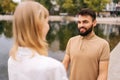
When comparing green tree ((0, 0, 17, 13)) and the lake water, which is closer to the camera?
the lake water

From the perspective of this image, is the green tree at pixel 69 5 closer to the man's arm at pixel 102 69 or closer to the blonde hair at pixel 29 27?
the man's arm at pixel 102 69

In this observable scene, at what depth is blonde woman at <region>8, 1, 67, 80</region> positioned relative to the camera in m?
1.76

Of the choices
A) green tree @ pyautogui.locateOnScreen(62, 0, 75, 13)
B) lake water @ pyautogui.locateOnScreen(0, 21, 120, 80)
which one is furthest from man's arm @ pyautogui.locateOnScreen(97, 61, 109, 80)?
green tree @ pyautogui.locateOnScreen(62, 0, 75, 13)

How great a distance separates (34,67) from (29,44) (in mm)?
119

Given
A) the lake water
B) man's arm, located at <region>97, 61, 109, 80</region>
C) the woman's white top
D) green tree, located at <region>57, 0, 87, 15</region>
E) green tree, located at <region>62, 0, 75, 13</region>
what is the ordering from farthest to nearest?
green tree, located at <region>57, 0, 87, 15</region> → green tree, located at <region>62, 0, 75, 13</region> → the lake water → man's arm, located at <region>97, 61, 109, 80</region> → the woman's white top

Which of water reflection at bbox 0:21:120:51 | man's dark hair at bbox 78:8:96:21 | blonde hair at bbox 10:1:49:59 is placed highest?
blonde hair at bbox 10:1:49:59

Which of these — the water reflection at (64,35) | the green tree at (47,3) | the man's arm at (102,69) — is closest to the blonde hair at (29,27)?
the man's arm at (102,69)

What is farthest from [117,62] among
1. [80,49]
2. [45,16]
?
[45,16]

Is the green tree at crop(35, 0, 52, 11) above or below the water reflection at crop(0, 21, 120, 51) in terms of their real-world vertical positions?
below

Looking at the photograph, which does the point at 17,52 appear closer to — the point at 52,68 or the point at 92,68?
the point at 52,68


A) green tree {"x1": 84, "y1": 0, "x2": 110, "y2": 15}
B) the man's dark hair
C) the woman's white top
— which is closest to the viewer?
the woman's white top

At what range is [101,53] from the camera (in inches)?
128

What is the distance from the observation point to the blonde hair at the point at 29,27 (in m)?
1.80

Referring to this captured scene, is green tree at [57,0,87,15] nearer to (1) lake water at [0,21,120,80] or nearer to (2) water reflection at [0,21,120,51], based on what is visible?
(2) water reflection at [0,21,120,51]
